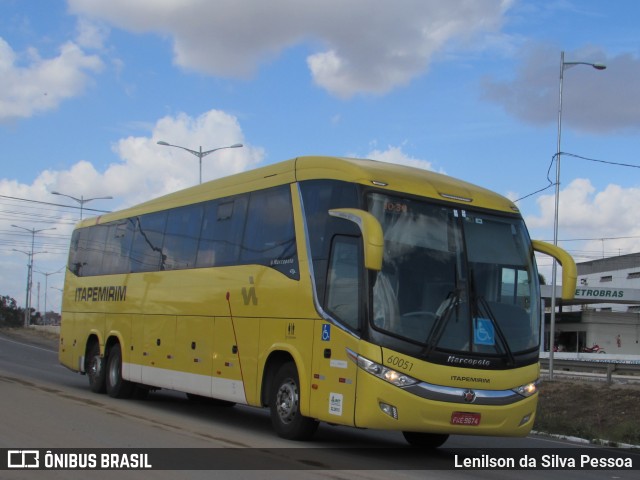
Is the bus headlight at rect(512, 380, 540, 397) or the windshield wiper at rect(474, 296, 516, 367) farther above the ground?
the windshield wiper at rect(474, 296, 516, 367)

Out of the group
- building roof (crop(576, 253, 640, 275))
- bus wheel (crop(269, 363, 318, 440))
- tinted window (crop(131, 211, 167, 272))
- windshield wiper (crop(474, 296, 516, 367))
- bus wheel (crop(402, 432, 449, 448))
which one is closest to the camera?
windshield wiper (crop(474, 296, 516, 367))

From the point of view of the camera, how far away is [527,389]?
36.3ft

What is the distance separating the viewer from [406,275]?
415 inches

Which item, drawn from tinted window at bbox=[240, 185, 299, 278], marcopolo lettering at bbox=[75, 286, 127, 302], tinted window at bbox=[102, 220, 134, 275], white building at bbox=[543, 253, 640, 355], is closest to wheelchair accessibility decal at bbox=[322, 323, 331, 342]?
tinted window at bbox=[240, 185, 299, 278]

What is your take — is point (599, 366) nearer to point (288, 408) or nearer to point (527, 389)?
point (527, 389)

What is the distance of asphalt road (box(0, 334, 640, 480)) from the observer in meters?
9.35

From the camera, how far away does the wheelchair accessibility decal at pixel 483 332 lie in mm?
10617

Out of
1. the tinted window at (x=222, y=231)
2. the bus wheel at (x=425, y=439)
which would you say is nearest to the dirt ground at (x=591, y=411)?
the bus wheel at (x=425, y=439)

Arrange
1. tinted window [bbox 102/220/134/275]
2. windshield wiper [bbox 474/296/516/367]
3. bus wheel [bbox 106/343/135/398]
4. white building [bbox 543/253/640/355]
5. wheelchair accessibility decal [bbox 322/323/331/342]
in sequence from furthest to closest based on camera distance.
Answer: white building [bbox 543/253/640/355] < tinted window [bbox 102/220/134/275] < bus wheel [bbox 106/343/135/398] < wheelchair accessibility decal [bbox 322/323/331/342] < windshield wiper [bbox 474/296/516/367]

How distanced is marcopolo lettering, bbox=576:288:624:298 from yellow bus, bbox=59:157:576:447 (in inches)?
1737

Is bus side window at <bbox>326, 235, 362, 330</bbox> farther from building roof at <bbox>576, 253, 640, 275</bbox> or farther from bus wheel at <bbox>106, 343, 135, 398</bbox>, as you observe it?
building roof at <bbox>576, 253, 640, 275</bbox>

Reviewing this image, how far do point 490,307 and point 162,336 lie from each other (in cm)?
759

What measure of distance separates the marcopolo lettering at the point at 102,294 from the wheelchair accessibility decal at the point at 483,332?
971 centimetres

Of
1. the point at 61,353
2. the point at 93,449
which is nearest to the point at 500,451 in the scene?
the point at 93,449
